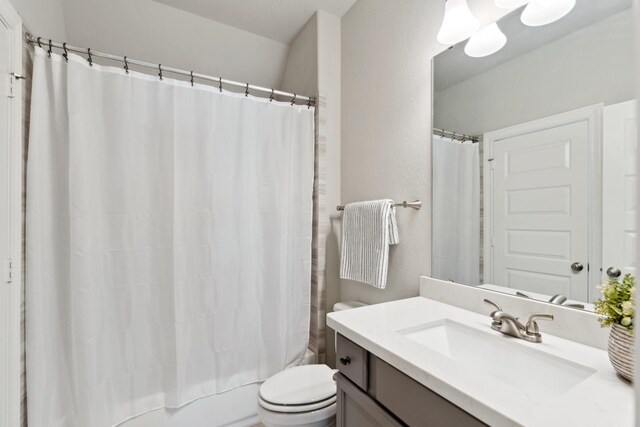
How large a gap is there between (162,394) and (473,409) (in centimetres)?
162

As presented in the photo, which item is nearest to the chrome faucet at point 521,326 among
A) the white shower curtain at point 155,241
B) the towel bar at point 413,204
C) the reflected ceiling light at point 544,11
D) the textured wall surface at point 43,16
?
the towel bar at point 413,204

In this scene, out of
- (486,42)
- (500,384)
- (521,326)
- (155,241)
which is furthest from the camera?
(155,241)

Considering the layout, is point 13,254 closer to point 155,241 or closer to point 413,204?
point 155,241

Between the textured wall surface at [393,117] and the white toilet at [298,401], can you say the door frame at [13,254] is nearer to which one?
the white toilet at [298,401]

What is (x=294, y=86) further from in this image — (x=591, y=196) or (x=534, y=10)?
(x=591, y=196)

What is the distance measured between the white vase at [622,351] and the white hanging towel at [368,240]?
0.89 meters

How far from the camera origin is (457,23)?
3.88 feet

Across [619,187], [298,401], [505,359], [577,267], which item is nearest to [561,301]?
[577,267]

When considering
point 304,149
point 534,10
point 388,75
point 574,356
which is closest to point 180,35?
point 304,149

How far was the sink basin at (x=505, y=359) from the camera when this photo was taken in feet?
2.46

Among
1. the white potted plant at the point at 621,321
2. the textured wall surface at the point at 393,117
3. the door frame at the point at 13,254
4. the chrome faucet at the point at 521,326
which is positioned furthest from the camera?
the textured wall surface at the point at 393,117

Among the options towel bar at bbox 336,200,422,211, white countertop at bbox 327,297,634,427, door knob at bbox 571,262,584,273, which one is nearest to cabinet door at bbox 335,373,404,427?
white countertop at bbox 327,297,634,427

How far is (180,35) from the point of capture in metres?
1.98

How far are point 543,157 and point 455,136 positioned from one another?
1.25 feet
